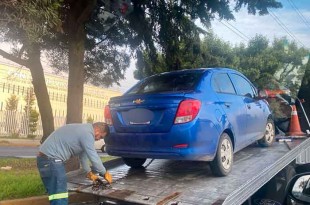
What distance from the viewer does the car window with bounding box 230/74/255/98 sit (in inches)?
205

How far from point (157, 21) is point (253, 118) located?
542cm

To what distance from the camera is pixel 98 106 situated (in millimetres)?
44531

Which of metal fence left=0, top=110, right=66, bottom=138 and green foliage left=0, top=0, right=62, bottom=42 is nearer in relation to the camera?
green foliage left=0, top=0, right=62, bottom=42

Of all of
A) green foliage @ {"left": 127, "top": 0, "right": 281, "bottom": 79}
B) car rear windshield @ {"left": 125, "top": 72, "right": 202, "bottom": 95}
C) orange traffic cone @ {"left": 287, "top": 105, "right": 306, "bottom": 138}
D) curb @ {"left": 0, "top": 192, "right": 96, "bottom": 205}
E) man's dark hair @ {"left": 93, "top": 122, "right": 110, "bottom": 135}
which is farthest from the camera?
green foliage @ {"left": 127, "top": 0, "right": 281, "bottom": 79}

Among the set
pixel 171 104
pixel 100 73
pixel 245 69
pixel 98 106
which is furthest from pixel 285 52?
pixel 171 104

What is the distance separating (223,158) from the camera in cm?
402

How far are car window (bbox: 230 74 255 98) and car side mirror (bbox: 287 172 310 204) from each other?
5.97ft

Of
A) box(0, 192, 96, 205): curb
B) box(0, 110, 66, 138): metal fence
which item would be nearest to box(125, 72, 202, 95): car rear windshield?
box(0, 192, 96, 205): curb

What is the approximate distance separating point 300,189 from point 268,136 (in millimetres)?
2481

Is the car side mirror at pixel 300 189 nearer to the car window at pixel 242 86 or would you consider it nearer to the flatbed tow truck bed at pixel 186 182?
the flatbed tow truck bed at pixel 186 182

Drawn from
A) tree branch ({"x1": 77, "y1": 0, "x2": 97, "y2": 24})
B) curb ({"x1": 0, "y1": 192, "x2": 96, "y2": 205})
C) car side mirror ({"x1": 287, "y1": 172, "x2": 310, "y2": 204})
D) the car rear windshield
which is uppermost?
tree branch ({"x1": 77, "y1": 0, "x2": 97, "y2": 24})

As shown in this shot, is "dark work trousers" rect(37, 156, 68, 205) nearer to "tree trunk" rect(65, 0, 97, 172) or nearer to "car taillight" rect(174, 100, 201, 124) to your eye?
"car taillight" rect(174, 100, 201, 124)

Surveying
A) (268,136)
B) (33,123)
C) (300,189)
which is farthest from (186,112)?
(33,123)

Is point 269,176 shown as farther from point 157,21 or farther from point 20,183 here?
point 157,21
